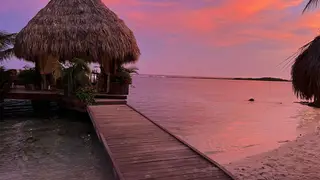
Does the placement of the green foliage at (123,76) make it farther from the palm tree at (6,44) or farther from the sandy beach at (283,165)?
the sandy beach at (283,165)

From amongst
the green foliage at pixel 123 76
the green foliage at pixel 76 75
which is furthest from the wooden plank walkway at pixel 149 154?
the green foliage at pixel 123 76

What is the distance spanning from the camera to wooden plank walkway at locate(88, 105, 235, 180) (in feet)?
12.0

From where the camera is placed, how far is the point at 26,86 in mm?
11984

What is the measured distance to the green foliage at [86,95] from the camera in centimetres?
883

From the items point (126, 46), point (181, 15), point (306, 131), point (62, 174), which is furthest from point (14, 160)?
point (181, 15)

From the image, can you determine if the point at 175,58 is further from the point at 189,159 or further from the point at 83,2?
the point at 189,159

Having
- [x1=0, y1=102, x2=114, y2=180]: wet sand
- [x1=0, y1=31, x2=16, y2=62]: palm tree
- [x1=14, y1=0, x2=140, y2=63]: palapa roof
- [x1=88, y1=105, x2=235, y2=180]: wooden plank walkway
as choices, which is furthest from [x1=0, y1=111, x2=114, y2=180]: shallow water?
[x1=0, y1=31, x2=16, y2=62]: palm tree

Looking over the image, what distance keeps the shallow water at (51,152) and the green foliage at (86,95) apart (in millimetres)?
984

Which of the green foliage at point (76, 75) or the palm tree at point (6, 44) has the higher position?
the palm tree at point (6, 44)

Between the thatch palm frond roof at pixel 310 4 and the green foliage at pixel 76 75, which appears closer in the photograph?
the thatch palm frond roof at pixel 310 4

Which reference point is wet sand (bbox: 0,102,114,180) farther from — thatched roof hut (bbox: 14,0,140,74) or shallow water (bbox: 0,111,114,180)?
thatched roof hut (bbox: 14,0,140,74)

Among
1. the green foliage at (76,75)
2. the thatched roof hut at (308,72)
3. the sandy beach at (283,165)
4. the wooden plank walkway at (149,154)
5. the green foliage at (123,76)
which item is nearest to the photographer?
the wooden plank walkway at (149,154)

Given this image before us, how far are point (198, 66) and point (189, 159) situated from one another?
28.3 metres

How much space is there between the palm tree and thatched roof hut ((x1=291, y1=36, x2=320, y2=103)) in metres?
12.1
